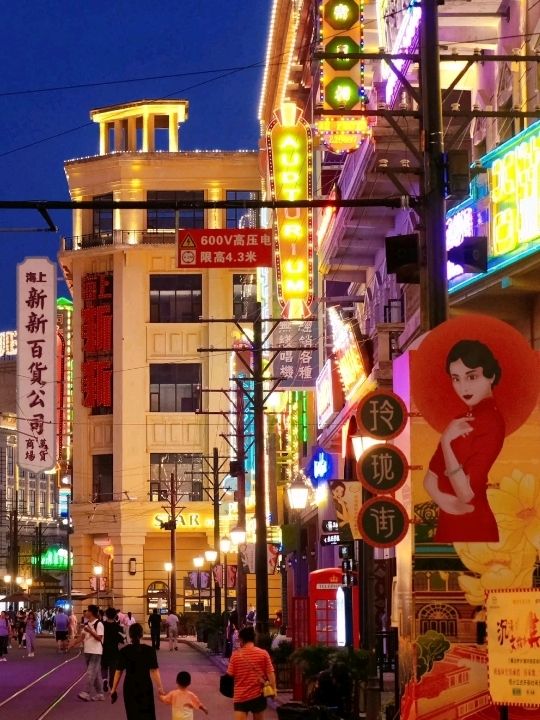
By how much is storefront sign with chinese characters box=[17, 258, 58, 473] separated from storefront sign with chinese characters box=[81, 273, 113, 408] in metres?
28.9

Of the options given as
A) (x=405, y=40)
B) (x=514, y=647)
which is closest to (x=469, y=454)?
(x=514, y=647)

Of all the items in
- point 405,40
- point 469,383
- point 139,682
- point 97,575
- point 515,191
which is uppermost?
point 405,40

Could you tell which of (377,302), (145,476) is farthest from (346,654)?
(145,476)

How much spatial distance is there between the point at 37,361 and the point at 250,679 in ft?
126

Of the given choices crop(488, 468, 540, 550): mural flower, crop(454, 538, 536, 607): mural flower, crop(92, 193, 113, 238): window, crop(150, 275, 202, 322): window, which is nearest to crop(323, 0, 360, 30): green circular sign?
crop(488, 468, 540, 550): mural flower

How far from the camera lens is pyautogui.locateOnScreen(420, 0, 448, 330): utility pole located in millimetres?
16734

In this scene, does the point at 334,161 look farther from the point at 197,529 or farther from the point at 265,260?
the point at 197,529

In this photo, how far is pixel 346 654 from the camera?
2175cm

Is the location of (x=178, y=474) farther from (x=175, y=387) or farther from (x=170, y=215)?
(x=170, y=215)

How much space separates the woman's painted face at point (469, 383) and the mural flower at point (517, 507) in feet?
2.58

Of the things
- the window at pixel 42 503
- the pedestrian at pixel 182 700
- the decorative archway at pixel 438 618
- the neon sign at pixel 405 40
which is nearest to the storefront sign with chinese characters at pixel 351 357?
the neon sign at pixel 405 40

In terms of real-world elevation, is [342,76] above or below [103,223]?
below

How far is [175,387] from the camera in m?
86.3

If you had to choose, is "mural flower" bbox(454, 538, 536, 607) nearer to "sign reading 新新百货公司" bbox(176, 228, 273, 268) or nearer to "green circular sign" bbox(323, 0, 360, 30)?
"sign reading 新新百货公司" bbox(176, 228, 273, 268)
